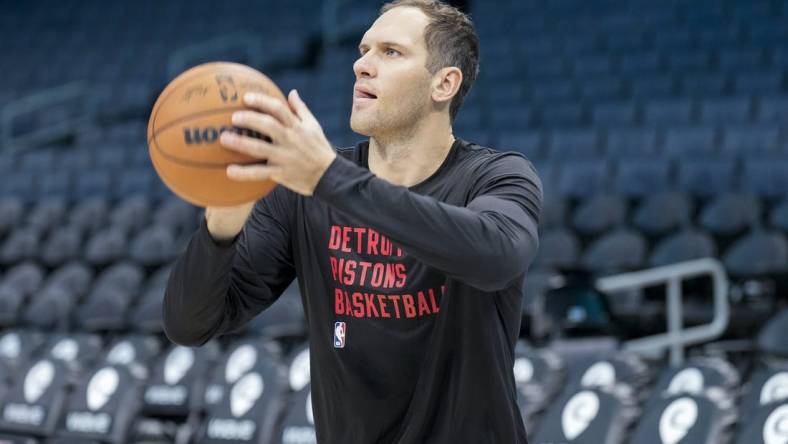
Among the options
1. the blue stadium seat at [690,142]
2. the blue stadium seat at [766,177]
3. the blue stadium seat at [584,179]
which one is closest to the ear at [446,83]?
the blue stadium seat at [766,177]

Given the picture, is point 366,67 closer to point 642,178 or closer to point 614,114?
point 642,178

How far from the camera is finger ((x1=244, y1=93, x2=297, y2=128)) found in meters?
1.65

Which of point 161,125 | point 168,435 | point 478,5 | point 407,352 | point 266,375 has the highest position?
point 478,5

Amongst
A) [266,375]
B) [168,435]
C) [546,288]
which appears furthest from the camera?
[546,288]

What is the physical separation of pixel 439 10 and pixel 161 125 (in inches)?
26.0

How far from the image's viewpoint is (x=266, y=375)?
4.41 m

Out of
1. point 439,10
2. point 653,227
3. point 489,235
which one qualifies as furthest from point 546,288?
point 489,235

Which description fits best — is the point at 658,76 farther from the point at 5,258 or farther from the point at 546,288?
the point at 5,258

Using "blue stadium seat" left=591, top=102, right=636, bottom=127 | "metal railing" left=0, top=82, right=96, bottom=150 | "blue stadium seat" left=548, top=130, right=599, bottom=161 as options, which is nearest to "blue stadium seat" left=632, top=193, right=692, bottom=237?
"blue stadium seat" left=548, top=130, right=599, bottom=161

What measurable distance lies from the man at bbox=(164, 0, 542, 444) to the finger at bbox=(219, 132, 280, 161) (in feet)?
0.77

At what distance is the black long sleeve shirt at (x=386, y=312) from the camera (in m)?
1.96

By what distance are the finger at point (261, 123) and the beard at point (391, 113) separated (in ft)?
1.35

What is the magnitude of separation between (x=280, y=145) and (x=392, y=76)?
49 centimetres

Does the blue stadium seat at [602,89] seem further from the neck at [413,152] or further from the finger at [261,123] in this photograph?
the finger at [261,123]
